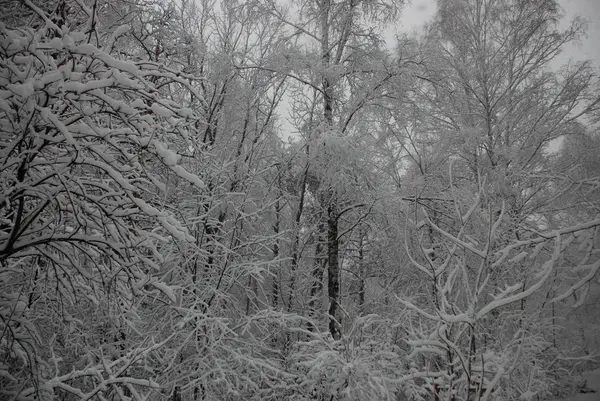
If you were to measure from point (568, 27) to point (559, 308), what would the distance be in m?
12.5

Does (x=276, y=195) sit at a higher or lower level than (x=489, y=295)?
higher

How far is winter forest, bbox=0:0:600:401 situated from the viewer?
213 centimetres

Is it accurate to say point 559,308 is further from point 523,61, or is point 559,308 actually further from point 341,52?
point 341,52

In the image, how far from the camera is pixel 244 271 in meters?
5.65

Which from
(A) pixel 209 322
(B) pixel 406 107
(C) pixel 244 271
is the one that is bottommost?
(A) pixel 209 322

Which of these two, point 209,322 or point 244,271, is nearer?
point 209,322

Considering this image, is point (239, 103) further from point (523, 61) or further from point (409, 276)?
point (523, 61)

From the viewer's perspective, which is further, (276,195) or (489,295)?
(276,195)

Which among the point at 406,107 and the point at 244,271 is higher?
the point at 406,107

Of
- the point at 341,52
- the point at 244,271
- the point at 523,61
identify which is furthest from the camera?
the point at 523,61

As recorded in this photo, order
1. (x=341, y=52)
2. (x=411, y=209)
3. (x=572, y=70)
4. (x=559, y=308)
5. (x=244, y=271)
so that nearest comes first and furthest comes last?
(x=244, y=271) < (x=411, y=209) < (x=341, y=52) < (x=572, y=70) < (x=559, y=308)

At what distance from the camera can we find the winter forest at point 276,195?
213cm

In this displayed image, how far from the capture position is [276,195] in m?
8.65

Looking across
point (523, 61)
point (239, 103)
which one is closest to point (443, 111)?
point (523, 61)
